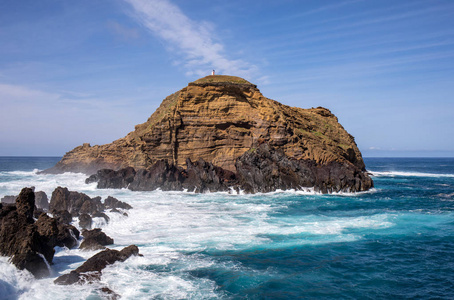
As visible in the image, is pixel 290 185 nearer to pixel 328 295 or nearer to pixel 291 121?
pixel 291 121

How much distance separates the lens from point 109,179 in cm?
4500

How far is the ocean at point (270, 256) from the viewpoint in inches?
498

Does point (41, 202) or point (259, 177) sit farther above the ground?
point (259, 177)

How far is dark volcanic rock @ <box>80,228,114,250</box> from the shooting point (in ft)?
57.7

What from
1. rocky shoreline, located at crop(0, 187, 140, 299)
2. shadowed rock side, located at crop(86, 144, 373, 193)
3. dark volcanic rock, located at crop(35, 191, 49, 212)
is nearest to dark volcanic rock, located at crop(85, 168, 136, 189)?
shadowed rock side, located at crop(86, 144, 373, 193)

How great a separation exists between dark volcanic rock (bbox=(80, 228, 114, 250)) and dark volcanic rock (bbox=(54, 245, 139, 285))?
8.25 feet

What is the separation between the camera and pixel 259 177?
42.4m

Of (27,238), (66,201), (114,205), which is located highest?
(27,238)

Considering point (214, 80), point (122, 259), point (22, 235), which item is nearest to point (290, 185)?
point (214, 80)

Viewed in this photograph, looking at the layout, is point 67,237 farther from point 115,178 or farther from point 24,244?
point 115,178

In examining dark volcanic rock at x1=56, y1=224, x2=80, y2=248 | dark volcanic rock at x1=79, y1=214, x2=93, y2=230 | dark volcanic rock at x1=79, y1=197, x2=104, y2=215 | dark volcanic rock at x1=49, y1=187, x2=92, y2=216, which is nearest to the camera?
dark volcanic rock at x1=56, y1=224, x2=80, y2=248

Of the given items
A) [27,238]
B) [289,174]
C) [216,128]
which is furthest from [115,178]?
[27,238]

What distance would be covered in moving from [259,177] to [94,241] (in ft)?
88.5

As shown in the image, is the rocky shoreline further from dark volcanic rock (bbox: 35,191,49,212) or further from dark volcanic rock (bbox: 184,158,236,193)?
dark volcanic rock (bbox: 184,158,236,193)
